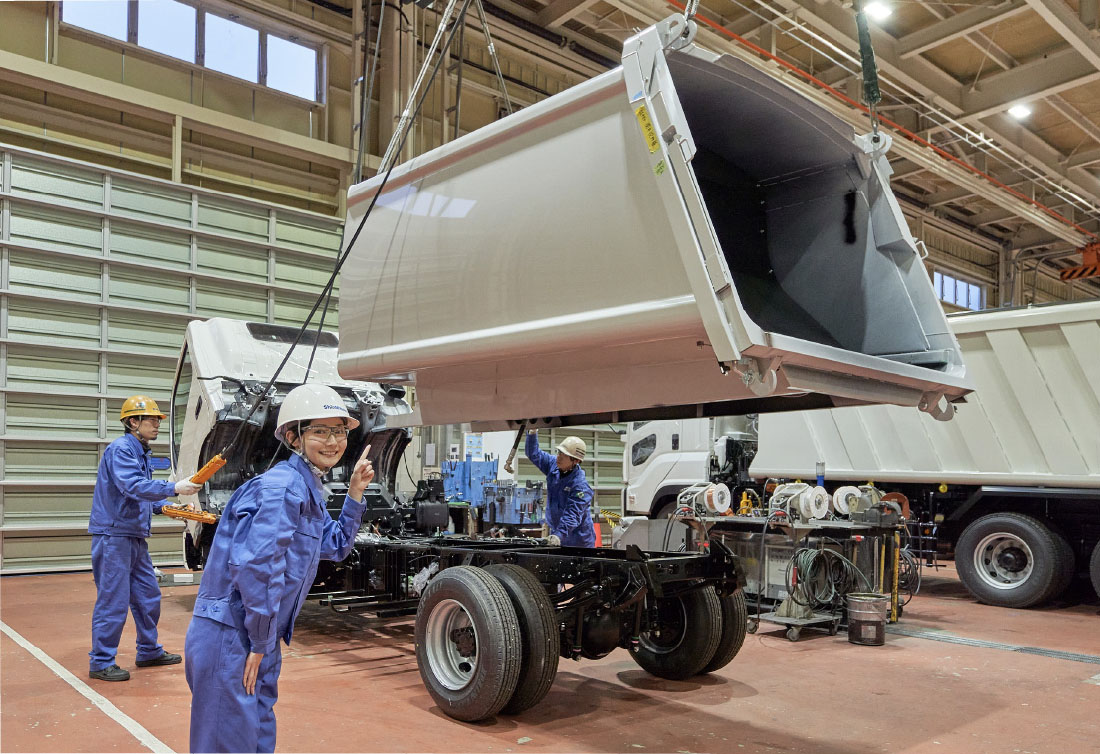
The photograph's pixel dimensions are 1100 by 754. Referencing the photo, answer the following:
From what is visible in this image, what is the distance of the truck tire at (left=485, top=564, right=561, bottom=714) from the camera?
455cm

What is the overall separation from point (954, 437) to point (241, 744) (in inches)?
333

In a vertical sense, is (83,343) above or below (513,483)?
above

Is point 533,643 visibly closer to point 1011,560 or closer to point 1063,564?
point 1063,564

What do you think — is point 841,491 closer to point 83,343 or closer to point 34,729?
point 34,729

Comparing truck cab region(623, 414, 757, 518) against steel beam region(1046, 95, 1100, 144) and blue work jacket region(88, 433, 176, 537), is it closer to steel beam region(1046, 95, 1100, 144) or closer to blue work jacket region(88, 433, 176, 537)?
blue work jacket region(88, 433, 176, 537)

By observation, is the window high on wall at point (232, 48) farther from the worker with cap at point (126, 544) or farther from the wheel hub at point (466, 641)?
the wheel hub at point (466, 641)

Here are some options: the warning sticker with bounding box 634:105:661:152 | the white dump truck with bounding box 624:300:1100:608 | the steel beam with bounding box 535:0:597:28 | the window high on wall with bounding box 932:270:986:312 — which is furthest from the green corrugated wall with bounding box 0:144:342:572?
the window high on wall with bounding box 932:270:986:312

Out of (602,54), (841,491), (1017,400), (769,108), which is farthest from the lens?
(602,54)

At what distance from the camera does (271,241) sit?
12.8 meters

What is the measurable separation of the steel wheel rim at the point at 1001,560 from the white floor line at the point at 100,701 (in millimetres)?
8167

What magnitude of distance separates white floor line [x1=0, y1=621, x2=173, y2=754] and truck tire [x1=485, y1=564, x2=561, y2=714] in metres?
1.68

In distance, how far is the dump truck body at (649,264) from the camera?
3.56 meters

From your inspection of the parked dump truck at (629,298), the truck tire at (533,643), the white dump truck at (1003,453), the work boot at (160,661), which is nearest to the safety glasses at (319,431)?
the parked dump truck at (629,298)

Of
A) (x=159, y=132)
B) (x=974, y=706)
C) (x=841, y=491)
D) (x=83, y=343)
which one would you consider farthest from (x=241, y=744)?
(x=159, y=132)
